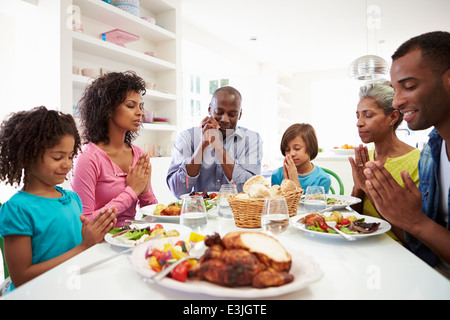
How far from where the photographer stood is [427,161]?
4.25ft

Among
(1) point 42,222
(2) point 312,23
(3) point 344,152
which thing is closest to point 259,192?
(1) point 42,222

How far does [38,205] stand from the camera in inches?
43.0

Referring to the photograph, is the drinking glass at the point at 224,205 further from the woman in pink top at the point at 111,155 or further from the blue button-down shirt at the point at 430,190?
the blue button-down shirt at the point at 430,190

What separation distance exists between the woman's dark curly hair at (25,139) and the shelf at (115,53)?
198 cm

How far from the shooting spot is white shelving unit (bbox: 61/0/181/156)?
9.28 feet

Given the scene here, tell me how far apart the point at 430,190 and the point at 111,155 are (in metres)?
1.60

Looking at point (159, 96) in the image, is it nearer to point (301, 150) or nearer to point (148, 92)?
point (148, 92)

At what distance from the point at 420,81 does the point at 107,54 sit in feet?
10.3

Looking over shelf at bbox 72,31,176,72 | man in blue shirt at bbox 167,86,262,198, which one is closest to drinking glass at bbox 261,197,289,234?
man in blue shirt at bbox 167,86,262,198

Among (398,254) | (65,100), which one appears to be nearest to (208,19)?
(65,100)

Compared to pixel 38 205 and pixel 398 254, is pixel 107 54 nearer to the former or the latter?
pixel 38 205

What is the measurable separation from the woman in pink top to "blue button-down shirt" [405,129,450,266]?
131 centimetres

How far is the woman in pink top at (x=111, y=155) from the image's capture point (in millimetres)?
1546
